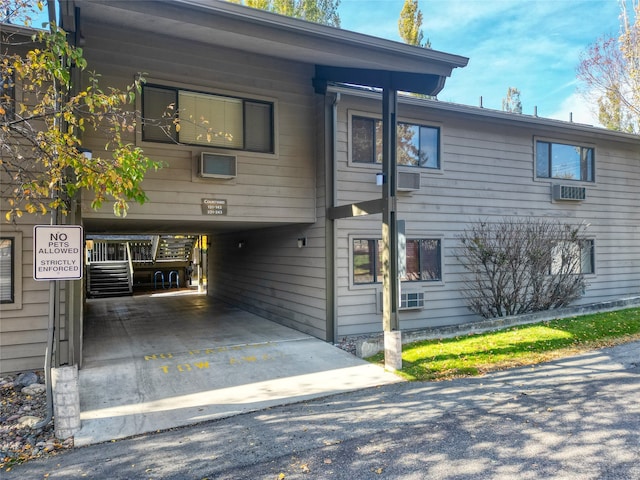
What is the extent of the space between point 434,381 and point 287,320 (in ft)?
14.4

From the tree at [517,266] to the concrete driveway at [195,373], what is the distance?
12.8 ft

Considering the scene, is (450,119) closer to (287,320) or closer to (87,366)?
(287,320)

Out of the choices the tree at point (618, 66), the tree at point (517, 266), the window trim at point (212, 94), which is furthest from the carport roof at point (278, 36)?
the tree at point (618, 66)

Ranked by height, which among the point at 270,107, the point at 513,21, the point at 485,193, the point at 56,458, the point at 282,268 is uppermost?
the point at 513,21

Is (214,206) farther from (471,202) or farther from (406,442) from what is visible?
(471,202)

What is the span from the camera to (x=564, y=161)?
1103cm

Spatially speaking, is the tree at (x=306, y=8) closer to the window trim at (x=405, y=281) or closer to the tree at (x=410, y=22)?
the tree at (x=410, y=22)

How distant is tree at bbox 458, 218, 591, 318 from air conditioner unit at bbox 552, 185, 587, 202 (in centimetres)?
117

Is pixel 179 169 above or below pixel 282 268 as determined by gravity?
above

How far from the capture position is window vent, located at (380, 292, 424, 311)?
28.6 ft

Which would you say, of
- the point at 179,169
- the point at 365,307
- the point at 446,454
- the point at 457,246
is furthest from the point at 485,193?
the point at 446,454

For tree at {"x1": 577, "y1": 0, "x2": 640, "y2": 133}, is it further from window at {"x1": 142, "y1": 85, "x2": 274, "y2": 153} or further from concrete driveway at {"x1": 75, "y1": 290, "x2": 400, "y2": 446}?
concrete driveway at {"x1": 75, "y1": 290, "x2": 400, "y2": 446}

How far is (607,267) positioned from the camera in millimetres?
11484

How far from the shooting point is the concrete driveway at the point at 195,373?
4699 millimetres
